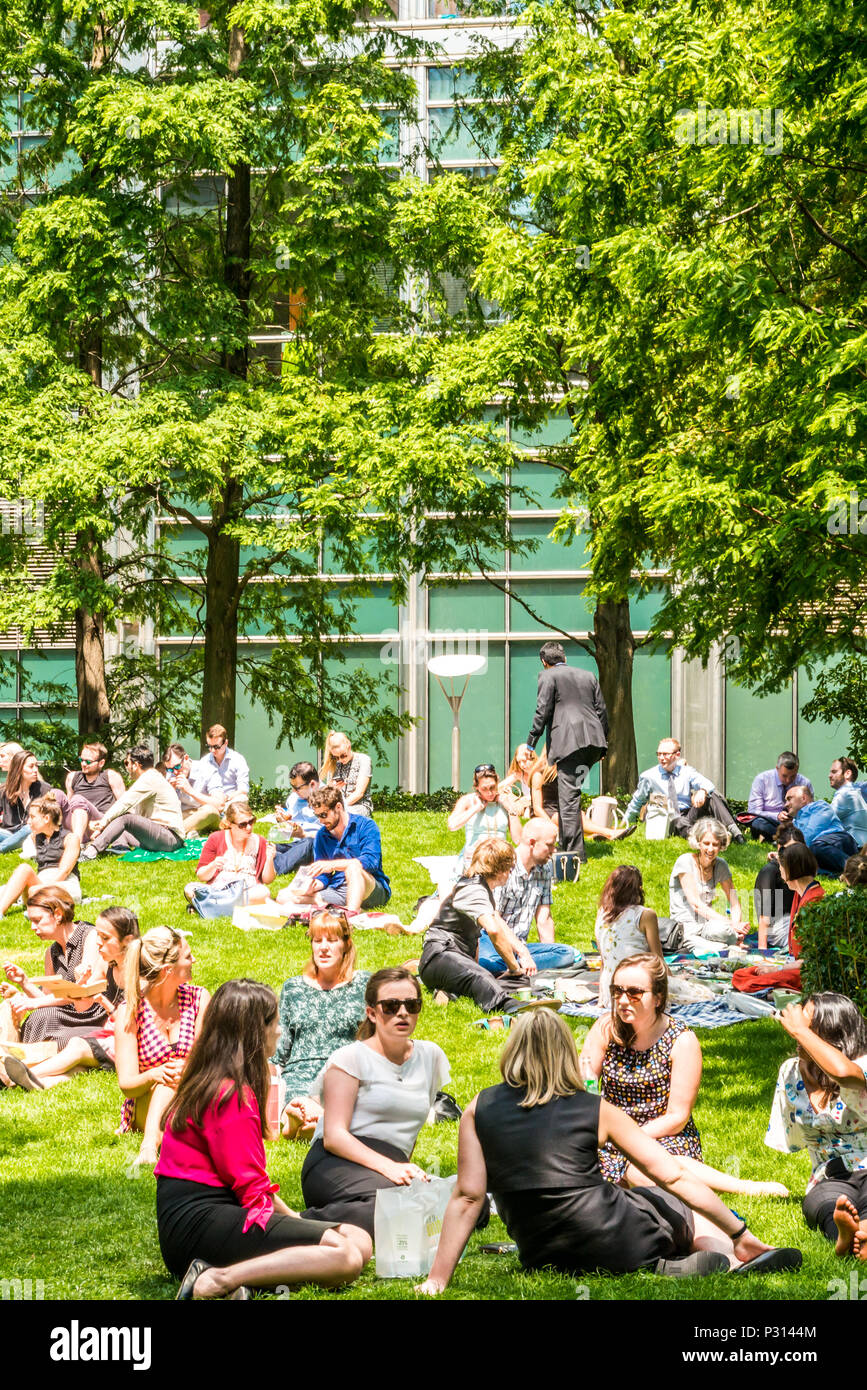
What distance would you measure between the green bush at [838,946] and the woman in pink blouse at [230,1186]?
13.3ft

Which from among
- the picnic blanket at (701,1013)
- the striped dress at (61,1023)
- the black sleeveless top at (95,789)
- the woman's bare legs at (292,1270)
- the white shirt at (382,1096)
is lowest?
the picnic blanket at (701,1013)

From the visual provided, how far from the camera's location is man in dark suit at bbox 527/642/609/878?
1537 cm

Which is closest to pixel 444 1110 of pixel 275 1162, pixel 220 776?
pixel 275 1162

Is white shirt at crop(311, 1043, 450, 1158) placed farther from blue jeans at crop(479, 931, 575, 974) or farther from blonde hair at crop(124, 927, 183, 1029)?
blue jeans at crop(479, 931, 575, 974)

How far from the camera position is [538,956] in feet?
38.7

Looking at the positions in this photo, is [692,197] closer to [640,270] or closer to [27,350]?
[640,270]

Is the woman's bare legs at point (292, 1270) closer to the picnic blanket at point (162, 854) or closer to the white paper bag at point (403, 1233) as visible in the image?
the white paper bag at point (403, 1233)

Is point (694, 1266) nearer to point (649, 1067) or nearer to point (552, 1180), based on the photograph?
point (552, 1180)

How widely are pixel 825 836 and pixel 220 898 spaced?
18.9 ft

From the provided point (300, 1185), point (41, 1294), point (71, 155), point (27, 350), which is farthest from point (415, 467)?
point (41, 1294)

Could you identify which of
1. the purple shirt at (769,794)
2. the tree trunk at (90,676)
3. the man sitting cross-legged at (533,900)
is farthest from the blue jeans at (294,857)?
the tree trunk at (90,676)

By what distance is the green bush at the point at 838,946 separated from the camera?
8.99 m

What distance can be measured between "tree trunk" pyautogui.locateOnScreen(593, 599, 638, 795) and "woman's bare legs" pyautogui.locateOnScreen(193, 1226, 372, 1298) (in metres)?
14.4

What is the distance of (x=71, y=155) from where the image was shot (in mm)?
23844
